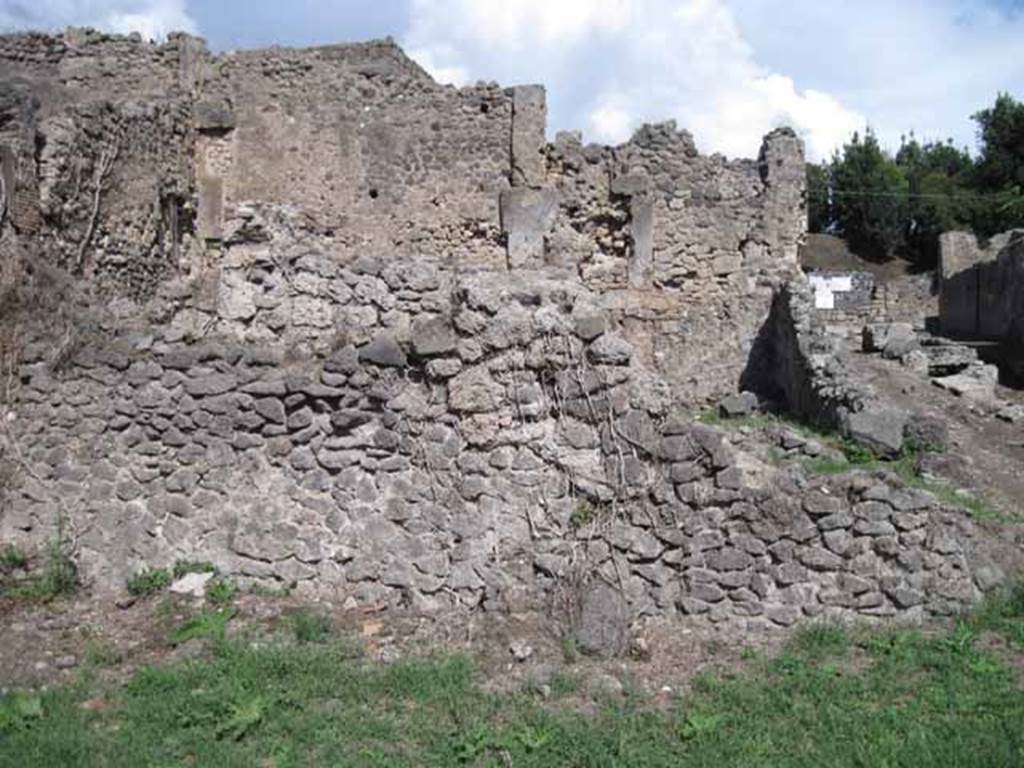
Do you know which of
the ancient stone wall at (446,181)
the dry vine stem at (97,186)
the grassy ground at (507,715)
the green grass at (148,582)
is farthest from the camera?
the ancient stone wall at (446,181)

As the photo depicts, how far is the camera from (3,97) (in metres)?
12.4

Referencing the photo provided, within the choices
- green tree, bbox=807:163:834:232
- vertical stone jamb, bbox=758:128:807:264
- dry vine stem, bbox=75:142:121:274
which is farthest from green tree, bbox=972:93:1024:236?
dry vine stem, bbox=75:142:121:274

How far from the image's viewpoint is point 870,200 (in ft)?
150

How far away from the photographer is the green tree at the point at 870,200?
4534 centimetres

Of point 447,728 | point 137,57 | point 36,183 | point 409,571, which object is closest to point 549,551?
point 409,571

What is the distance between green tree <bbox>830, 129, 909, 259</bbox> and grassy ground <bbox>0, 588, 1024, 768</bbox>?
140ft

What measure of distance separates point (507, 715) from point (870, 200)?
1768 inches

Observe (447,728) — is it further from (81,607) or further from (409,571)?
(81,607)

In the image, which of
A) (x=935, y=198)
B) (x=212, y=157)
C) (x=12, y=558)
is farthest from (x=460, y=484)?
(x=935, y=198)

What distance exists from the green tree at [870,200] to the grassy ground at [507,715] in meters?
42.7

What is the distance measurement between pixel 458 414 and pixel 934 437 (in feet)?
16.2

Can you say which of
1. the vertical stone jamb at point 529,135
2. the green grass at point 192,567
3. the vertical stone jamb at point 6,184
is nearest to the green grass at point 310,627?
the green grass at point 192,567

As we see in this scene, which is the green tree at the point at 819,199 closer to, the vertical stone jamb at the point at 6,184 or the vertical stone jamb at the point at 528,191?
the vertical stone jamb at the point at 528,191

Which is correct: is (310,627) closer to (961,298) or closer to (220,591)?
(220,591)
